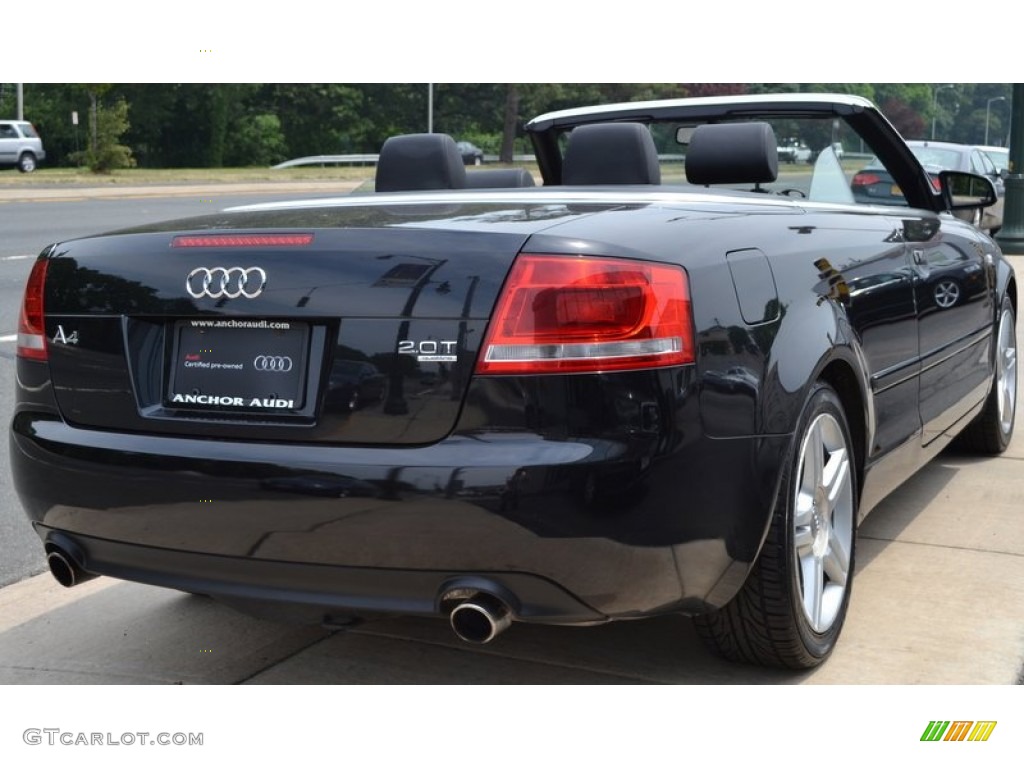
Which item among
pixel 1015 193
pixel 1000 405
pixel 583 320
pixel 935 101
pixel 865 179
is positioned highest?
pixel 935 101

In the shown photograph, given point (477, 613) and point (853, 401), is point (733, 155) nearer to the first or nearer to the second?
point (853, 401)

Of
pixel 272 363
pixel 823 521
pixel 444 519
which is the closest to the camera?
pixel 444 519

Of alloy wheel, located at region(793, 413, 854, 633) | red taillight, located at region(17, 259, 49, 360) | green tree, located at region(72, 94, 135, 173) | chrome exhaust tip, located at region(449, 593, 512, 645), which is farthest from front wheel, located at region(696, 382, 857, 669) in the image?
green tree, located at region(72, 94, 135, 173)

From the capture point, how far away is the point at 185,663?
3.86 metres

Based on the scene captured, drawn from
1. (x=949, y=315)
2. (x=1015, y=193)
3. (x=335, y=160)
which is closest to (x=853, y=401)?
(x=949, y=315)

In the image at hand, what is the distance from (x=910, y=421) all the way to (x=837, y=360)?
89cm

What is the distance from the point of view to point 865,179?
5.21 m

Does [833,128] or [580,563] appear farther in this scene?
[833,128]

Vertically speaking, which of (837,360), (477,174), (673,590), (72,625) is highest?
(477,174)
